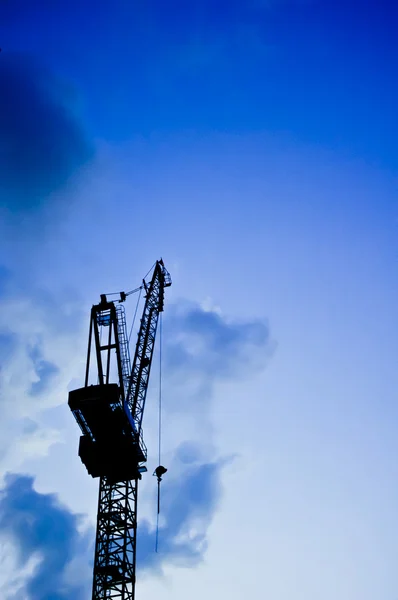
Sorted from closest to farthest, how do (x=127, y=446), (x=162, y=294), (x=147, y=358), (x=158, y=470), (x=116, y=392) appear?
(x=116, y=392) < (x=127, y=446) < (x=158, y=470) < (x=147, y=358) < (x=162, y=294)

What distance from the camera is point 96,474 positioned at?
48469 mm

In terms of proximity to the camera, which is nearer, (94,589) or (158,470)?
(94,589)

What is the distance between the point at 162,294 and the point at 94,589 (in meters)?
30.7

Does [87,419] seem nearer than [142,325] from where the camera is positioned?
Yes

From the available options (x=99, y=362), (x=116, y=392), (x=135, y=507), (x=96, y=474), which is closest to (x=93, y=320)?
(x=99, y=362)

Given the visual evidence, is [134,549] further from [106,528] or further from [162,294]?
[162,294]

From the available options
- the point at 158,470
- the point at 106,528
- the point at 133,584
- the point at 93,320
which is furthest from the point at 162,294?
the point at 133,584

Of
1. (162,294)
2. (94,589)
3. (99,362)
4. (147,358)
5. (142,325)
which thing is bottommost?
(94,589)

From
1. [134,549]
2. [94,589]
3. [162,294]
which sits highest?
[162,294]

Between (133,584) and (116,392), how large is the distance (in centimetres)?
1617

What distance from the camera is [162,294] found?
64125 mm

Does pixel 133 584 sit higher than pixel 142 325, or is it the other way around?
pixel 142 325

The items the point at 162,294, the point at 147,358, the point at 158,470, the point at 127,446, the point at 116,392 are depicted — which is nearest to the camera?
the point at 116,392

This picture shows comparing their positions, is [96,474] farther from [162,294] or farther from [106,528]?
[162,294]
